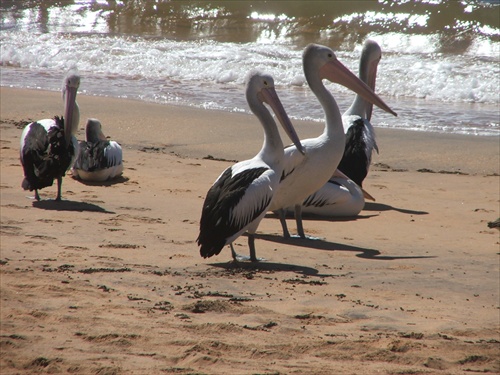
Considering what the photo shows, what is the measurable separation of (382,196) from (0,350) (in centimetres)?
504

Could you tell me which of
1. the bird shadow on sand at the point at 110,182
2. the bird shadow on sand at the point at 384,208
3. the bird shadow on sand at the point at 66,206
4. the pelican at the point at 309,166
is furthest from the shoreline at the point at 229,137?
the pelican at the point at 309,166

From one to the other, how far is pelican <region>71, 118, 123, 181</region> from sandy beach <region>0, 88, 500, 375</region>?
12 cm

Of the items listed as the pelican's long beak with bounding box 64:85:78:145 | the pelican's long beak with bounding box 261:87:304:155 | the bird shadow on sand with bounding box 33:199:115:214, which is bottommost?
the bird shadow on sand with bounding box 33:199:115:214

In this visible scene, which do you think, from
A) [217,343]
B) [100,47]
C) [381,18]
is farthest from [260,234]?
[381,18]

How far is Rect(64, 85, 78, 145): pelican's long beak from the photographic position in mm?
7301

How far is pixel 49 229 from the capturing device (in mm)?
5703

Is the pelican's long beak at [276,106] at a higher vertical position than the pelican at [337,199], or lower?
higher

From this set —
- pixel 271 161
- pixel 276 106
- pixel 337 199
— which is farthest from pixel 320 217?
pixel 271 161

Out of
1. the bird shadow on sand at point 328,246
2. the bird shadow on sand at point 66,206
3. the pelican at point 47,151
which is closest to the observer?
the bird shadow on sand at point 328,246

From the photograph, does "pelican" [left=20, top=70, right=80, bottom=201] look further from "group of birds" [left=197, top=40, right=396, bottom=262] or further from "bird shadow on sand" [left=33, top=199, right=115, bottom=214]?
"group of birds" [left=197, top=40, right=396, bottom=262]

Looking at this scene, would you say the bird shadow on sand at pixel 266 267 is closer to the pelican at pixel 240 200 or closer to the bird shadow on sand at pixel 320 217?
the pelican at pixel 240 200

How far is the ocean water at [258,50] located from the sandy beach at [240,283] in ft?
14.4

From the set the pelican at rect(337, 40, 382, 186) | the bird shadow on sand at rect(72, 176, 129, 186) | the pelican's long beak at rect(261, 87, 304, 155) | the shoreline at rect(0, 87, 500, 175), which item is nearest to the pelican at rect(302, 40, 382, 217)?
the pelican at rect(337, 40, 382, 186)

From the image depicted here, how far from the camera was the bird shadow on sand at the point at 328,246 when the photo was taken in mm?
5488
